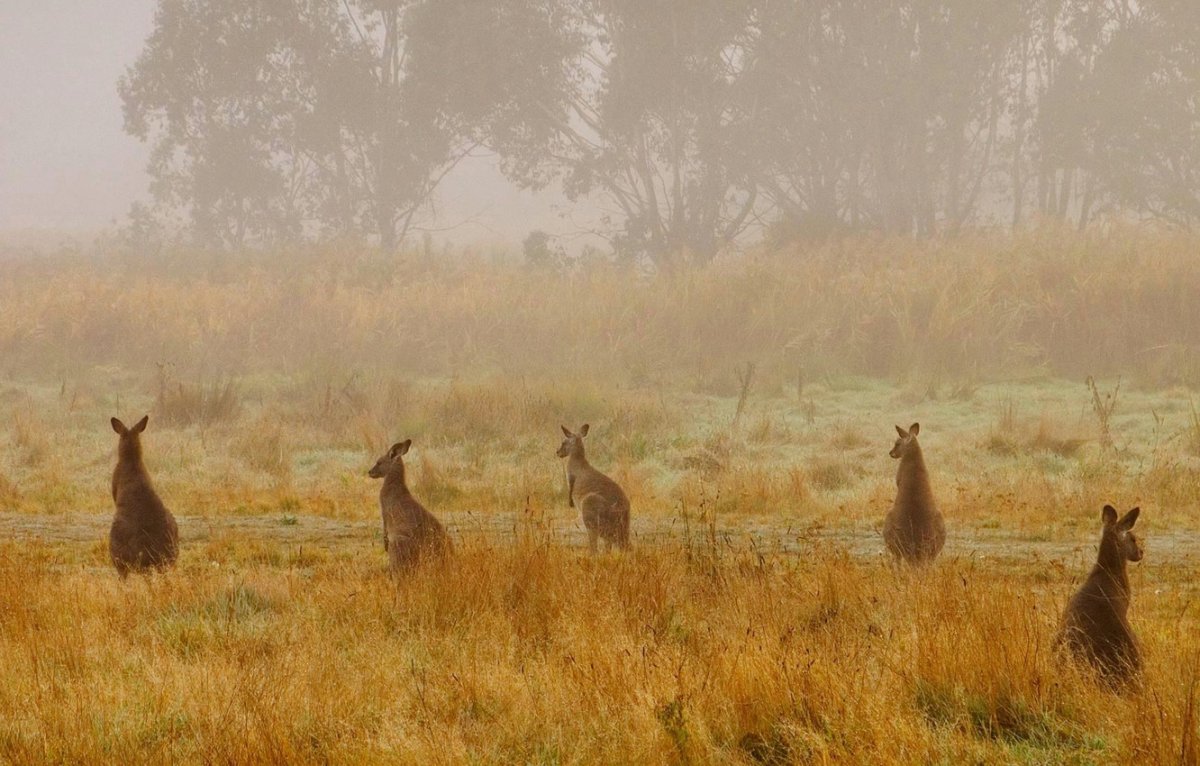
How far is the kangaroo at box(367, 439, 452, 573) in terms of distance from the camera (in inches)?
313

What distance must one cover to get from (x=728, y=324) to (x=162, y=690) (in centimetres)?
1961

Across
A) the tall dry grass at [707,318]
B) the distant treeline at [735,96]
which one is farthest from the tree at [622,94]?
the tall dry grass at [707,318]

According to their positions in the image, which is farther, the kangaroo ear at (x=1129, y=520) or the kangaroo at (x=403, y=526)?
the kangaroo at (x=403, y=526)

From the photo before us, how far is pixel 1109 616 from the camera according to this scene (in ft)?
18.0

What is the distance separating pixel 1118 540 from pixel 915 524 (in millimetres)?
2653

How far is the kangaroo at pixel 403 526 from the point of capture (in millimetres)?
7957

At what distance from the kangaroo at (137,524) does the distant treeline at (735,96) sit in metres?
20.9

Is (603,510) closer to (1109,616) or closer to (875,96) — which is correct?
(1109,616)

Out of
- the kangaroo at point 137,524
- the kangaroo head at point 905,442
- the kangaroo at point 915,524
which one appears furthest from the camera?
the kangaroo head at point 905,442

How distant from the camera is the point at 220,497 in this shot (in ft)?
45.3

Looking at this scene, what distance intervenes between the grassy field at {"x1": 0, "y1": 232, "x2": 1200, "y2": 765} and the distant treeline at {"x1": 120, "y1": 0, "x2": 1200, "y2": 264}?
7836 millimetres

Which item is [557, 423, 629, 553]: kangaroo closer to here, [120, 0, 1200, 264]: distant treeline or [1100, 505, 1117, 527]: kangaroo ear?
[1100, 505, 1117, 527]: kangaroo ear

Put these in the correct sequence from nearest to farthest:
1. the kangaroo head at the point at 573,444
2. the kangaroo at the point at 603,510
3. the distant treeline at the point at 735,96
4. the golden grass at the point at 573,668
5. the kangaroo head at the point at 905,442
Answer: the golden grass at the point at 573,668
the kangaroo head at the point at 905,442
the kangaroo at the point at 603,510
the kangaroo head at the point at 573,444
the distant treeline at the point at 735,96

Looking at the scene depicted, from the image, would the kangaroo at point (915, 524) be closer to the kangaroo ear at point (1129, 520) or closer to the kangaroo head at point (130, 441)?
the kangaroo ear at point (1129, 520)
